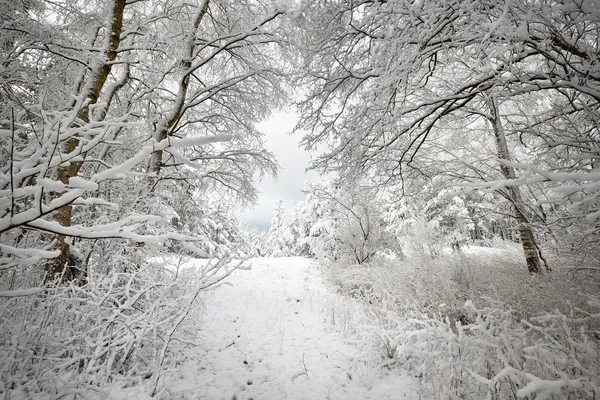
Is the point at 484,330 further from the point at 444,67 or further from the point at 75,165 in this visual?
the point at 75,165

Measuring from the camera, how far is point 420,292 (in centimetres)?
531

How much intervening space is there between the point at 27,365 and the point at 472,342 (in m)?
3.72

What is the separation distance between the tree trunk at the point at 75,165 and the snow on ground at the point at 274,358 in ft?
6.46

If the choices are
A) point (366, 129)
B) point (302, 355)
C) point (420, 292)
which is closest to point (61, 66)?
point (366, 129)

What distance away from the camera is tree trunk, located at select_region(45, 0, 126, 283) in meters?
3.50

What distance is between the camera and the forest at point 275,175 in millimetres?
1645

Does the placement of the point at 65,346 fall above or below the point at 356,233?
below

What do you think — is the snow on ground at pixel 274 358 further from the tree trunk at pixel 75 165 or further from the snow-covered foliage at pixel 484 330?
the tree trunk at pixel 75 165

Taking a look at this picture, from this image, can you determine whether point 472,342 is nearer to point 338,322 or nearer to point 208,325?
point 338,322

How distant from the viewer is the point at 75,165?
3.73 meters

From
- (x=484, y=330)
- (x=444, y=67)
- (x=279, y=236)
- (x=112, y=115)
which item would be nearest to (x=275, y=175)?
(x=112, y=115)

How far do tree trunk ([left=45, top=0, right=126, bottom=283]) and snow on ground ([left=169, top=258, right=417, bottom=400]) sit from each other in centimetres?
197

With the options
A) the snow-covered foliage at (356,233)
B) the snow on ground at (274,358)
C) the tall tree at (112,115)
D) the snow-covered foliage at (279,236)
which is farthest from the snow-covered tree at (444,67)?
the snow-covered foliage at (279,236)

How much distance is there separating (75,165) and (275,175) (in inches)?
174
